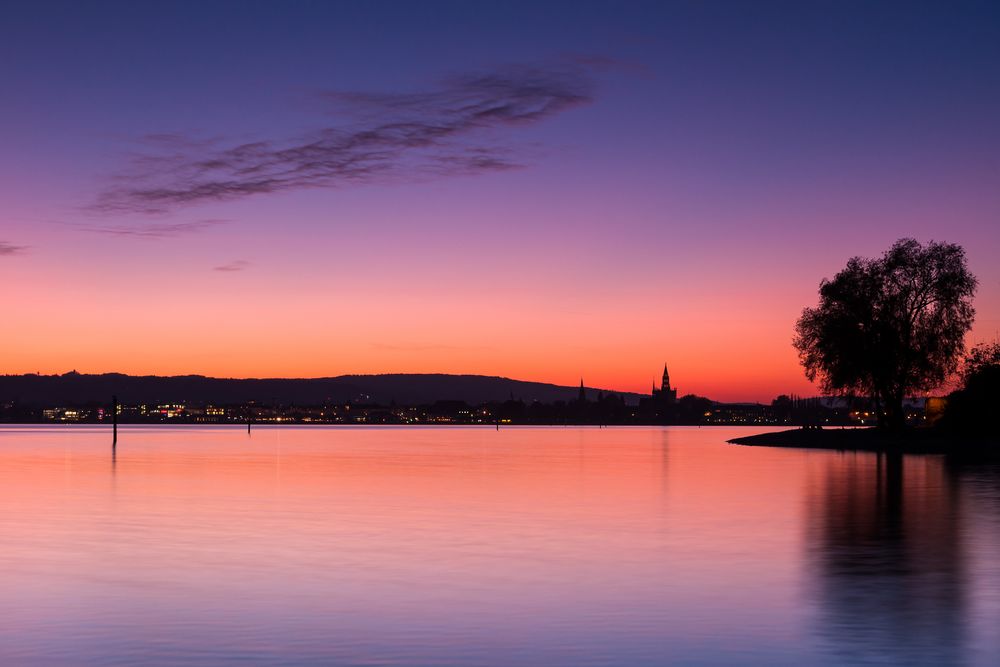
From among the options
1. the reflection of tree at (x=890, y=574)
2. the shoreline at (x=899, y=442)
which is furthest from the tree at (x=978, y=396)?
the reflection of tree at (x=890, y=574)

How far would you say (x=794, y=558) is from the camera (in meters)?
28.6

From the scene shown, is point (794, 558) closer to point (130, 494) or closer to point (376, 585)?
point (376, 585)

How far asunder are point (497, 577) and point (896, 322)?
95744 millimetres

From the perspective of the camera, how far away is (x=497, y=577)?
25.0 metres

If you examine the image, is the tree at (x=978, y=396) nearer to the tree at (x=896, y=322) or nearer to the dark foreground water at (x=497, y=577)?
the tree at (x=896, y=322)

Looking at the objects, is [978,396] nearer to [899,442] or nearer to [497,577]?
[899,442]

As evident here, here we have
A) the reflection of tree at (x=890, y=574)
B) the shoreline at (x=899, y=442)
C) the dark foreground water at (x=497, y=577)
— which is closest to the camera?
the dark foreground water at (x=497, y=577)

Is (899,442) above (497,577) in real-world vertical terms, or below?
above

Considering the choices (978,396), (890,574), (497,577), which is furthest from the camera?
(978,396)

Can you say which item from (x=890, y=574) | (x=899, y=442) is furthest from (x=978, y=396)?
(x=890, y=574)

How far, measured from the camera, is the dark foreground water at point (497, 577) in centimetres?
1719

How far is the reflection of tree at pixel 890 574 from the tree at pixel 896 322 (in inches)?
2380

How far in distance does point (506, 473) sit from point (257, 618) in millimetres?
51295

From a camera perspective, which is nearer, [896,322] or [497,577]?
[497,577]
